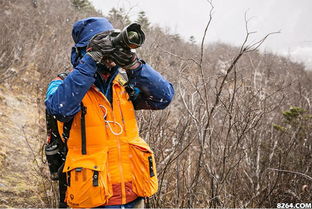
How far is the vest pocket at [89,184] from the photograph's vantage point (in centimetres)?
140

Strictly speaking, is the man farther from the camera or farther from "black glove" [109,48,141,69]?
the camera

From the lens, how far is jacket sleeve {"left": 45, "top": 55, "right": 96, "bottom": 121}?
134 cm

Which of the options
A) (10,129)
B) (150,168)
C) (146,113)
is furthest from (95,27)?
(10,129)

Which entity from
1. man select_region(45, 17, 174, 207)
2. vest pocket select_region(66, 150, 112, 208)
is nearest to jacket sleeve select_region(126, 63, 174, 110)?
man select_region(45, 17, 174, 207)

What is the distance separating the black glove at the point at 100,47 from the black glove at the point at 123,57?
0.04 m

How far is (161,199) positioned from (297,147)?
7.81 feet

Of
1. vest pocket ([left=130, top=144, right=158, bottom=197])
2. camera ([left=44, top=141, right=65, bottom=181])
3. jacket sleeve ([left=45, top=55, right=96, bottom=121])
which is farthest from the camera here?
camera ([left=44, top=141, right=65, bottom=181])

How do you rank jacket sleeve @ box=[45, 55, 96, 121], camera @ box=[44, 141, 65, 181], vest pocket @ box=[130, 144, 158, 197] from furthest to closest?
camera @ box=[44, 141, 65, 181]
vest pocket @ box=[130, 144, 158, 197]
jacket sleeve @ box=[45, 55, 96, 121]

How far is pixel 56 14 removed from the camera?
11.5 metres

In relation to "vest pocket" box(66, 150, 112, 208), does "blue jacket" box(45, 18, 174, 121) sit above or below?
above

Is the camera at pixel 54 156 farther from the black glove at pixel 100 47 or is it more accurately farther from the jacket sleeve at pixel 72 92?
the black glove at pixel 100 47

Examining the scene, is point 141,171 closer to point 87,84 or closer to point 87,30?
point 87,84

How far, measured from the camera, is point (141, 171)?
1.56 meters

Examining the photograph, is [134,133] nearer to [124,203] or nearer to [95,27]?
[124,203]
